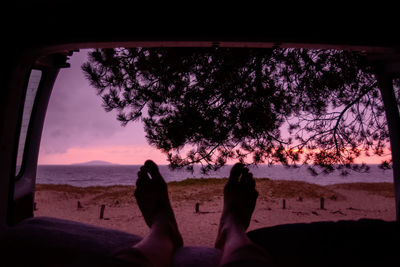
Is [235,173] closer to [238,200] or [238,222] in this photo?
[238,200]

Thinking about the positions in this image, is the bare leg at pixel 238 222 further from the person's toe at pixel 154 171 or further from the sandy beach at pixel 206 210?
the sandy beach at pixel 206 210

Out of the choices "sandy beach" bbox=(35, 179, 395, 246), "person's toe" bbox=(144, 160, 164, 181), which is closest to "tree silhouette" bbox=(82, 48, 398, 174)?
"person's toe" bbox=(144, 160, 164, 181)

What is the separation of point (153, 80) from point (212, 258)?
1784 mm

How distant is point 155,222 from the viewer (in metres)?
1.38

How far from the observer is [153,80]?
7.72 ft

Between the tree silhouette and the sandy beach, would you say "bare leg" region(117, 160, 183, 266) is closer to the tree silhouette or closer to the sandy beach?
the tree silhouette

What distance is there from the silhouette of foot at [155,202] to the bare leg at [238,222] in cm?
26

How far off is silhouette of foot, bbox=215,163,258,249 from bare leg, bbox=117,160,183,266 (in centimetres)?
30

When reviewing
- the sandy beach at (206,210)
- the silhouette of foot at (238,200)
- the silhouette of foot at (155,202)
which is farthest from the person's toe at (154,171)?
the sandy beach at (206,210)

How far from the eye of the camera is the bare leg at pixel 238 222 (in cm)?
73

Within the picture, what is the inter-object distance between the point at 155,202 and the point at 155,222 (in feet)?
0.97

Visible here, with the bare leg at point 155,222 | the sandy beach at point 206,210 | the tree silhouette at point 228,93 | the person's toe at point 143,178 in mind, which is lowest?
the sandy beach at point 206,210

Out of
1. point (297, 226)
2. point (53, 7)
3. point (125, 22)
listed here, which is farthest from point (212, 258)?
point (53, 7)

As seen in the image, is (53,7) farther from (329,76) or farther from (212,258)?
(329,76)
